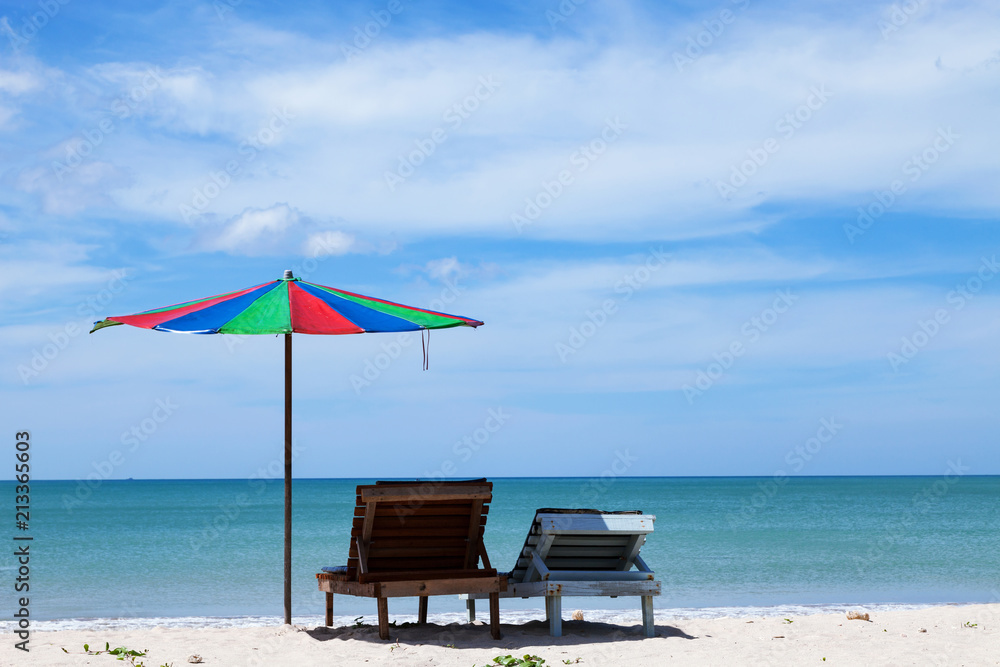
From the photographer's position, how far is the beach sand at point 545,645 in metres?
5.58

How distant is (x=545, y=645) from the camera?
5961 millimetres

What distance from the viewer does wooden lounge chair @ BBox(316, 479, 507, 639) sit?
228 inches

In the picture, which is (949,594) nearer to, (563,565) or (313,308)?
(563,565)

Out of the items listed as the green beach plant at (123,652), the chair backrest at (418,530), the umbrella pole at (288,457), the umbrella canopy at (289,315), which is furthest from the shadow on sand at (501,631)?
the umbrella canopy at (289,315)

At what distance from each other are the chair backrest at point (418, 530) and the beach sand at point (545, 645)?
1.50ft

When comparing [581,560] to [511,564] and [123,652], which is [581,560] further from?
[511,564]

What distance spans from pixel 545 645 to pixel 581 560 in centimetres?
75

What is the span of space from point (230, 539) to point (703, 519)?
19.0m

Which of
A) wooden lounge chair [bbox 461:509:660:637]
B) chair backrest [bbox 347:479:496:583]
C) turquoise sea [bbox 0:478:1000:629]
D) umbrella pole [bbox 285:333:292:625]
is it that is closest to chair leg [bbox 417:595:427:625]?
wooden lounge chair [bbox 461:509:660:637]

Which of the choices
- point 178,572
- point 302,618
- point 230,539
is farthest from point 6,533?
point 302,618

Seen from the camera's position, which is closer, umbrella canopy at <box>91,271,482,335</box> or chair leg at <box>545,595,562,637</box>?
umbrella canopy at <box>91,271,482,335</box>

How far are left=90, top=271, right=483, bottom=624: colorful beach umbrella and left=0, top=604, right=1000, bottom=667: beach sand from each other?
0.79 metres

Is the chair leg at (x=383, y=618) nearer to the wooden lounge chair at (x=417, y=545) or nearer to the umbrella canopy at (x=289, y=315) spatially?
the wooden lounge chair at (x=417, y=545)

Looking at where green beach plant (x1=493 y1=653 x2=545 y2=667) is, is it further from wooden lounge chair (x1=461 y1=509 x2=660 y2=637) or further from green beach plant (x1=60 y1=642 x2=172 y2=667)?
green beach plant (x1=60 y1=642 x2=172 y2=667)
